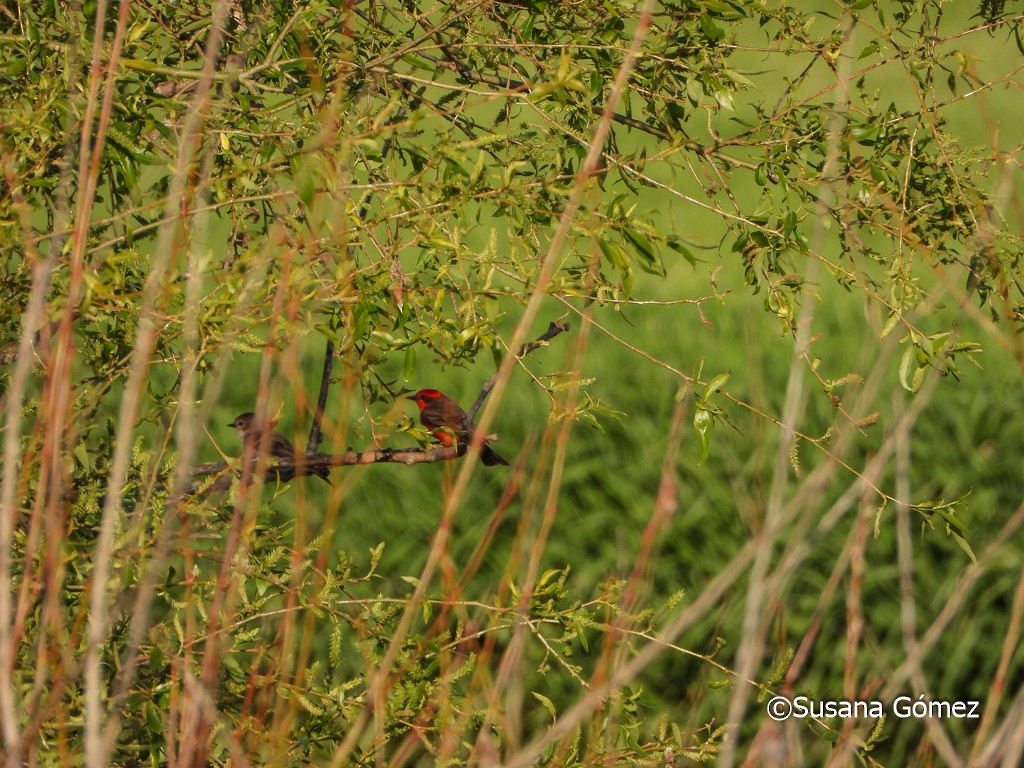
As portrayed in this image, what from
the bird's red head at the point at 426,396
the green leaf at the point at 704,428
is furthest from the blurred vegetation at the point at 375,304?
the bird's red head at the point at 426,396

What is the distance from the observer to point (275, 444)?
4309mm

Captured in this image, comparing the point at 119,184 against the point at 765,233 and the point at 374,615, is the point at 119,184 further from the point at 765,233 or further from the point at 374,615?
the point at 765,233

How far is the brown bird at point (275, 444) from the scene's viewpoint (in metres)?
2.16

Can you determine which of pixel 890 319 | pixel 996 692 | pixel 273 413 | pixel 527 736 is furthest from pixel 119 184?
pixel 527 736

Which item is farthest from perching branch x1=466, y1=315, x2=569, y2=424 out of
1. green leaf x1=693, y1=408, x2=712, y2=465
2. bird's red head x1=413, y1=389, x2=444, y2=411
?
bird's red head x1=413, y1=389, x2=444, y2=411

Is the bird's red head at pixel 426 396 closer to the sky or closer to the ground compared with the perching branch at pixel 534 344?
closer to the ground

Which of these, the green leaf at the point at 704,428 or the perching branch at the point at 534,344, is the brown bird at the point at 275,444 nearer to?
the perching branch at the point at 534,344

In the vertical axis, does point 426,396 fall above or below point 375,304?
below

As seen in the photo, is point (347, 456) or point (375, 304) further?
point (347, 456)

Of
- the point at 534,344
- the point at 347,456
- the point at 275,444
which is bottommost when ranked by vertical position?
the point at 275,444

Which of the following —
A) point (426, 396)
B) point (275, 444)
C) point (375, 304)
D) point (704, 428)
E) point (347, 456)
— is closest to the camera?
point (704, 428)

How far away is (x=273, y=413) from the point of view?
2416mm

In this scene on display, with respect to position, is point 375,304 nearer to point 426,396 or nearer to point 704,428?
point 704,428

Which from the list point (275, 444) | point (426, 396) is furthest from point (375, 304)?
point (426, 396)
